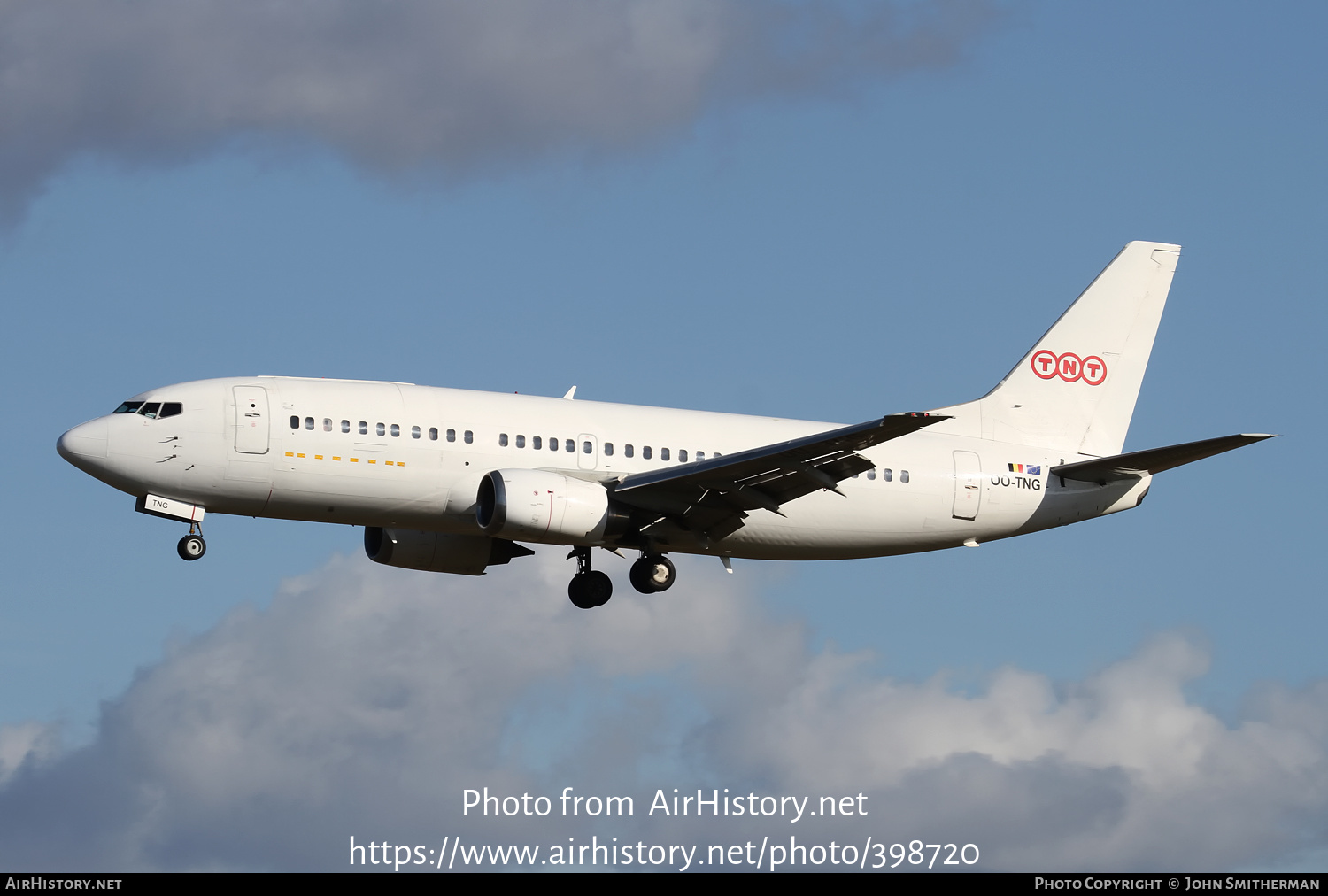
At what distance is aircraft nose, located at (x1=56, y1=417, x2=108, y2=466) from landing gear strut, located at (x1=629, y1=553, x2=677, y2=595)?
1374cm

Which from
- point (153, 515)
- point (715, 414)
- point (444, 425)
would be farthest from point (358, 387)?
point (715, 414)

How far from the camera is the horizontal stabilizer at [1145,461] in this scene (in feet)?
151

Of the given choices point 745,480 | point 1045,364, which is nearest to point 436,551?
point 745,480

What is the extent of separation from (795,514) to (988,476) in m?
5.69

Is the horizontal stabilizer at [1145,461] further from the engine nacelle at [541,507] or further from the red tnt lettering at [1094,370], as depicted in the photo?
the engine nacelle at [541,507]

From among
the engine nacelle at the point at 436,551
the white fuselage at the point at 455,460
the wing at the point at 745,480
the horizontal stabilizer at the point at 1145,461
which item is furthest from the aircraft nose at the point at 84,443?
the horizontal stabilizer at the point at 1145,461

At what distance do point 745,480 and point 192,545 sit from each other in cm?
1357

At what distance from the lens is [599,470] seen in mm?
47594

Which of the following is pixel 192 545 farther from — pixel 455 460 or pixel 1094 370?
pixel 1094 370

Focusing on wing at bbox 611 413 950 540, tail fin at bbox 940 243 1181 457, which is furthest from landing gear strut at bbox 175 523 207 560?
tail fin at bbox 940 243 1181 457

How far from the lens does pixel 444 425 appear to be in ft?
152

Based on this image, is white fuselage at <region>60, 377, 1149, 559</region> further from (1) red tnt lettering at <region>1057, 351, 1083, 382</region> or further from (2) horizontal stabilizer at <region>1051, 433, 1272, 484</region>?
(1) red tnt lettering at <region>1057, 351, 1083, 382</region>

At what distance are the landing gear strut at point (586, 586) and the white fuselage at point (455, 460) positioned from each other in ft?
9.19

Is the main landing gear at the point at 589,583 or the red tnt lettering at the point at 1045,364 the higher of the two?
the red tnt lettering at the point at 1045,364
